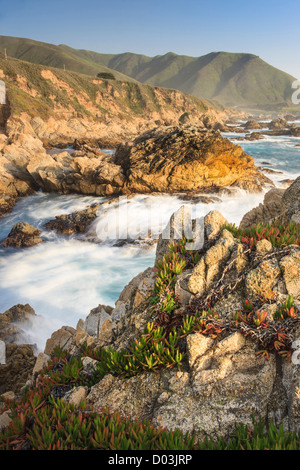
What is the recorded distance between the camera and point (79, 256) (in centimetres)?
1848

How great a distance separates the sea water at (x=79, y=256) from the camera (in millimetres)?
13992

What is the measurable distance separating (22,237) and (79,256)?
425cm

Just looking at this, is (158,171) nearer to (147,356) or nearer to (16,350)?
(16,350)

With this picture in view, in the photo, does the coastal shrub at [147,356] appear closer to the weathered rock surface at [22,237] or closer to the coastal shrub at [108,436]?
the coastal shrub at [108,436]

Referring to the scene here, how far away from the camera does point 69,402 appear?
440 centimetres

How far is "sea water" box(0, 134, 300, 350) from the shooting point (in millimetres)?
13992

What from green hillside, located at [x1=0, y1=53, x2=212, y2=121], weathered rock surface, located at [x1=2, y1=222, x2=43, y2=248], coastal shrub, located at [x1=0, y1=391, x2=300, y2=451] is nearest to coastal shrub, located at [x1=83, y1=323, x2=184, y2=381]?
coastal shrub, located at [x1=0, y1=391, x2=300, y2=451]

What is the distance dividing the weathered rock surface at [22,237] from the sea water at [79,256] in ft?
1.43

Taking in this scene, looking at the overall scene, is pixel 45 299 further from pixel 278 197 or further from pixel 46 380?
pixel 278 197

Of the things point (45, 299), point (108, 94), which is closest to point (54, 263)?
point (45, 299)

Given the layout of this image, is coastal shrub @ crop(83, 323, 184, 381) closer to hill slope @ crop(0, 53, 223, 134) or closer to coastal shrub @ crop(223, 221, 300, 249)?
coastal shrub @ crop(223, 221, 300, 249)

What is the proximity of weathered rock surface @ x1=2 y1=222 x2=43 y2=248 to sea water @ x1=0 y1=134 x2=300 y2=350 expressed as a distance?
44 centimetres

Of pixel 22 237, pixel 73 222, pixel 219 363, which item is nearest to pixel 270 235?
pixel 219 363
